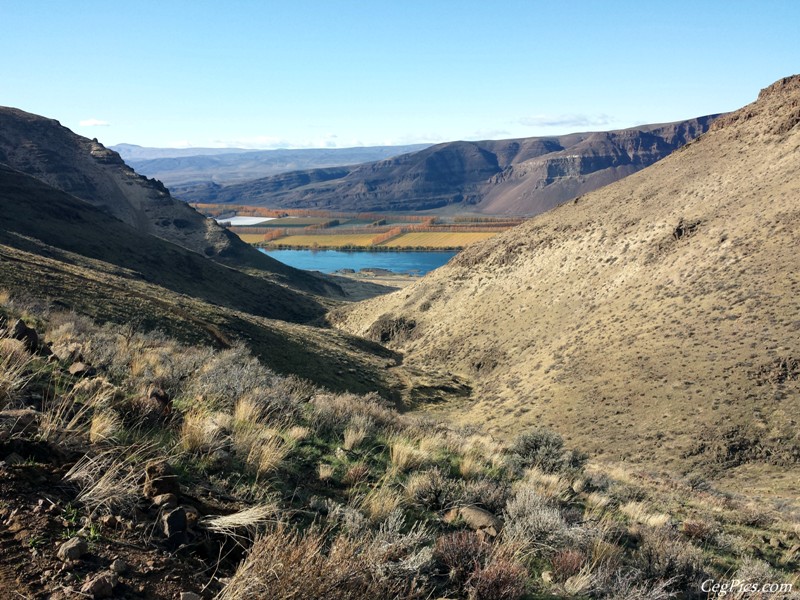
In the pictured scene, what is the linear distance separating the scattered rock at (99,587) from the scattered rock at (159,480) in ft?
3.22

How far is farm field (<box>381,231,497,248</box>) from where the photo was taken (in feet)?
516

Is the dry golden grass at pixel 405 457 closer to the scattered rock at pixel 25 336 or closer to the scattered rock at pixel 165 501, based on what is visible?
the scattered rock at pixel 165 501

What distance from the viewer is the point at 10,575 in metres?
2.86

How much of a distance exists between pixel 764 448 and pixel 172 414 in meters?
19.5

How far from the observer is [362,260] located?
14512 centimetres

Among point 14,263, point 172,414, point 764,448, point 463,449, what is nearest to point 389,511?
point 172,414

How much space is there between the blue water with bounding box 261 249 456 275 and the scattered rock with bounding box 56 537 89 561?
11595cm

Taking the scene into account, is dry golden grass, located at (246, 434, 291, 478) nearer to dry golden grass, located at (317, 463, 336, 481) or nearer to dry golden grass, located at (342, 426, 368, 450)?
dry golden grass, located at (317, 463, 336, 481)

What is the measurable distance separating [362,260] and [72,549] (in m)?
143

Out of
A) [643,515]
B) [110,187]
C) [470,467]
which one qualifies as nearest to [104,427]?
[470,467]

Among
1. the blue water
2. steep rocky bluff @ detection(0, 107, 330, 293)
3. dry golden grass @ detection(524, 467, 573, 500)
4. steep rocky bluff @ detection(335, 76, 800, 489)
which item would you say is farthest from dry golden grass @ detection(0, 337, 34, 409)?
the blue water

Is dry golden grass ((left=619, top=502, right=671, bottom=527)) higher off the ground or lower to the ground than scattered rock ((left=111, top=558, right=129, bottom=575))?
lower

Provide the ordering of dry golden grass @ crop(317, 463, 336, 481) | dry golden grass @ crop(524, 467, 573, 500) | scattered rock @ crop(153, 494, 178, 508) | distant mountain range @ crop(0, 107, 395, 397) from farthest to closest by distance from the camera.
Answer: distant mountain range @ crop(0, 107, 395, 397) → dry golden grass @ crop(524, 467, 573, 500) → dry golden grass @ crop(317, 463, 336, 481) → scattered rock @ crop(153, 494, 178, 508)

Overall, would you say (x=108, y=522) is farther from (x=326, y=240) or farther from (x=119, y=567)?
(x=326, y=240)
